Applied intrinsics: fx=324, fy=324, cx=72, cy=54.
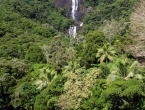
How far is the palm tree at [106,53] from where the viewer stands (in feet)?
140

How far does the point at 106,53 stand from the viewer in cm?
4281

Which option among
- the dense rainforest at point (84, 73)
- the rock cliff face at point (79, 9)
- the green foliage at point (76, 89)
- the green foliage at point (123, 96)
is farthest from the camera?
the rock cliff face at point (79, 9)

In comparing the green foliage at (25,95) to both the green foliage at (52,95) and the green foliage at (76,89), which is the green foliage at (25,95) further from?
the green foliage at (76,89)

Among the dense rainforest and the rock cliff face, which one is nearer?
the dense rainforest

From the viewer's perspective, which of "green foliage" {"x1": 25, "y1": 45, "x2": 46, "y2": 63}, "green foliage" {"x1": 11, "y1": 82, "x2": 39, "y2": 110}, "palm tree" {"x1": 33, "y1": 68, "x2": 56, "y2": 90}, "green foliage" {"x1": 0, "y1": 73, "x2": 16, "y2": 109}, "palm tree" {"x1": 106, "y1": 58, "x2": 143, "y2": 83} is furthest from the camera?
"green foliage" {"x1": 25, "y1": 45, "x2": 46, "y2": 63}

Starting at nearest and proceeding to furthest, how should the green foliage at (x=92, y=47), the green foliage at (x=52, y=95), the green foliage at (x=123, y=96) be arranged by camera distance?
1. the green foliage at (x=123, y=96)
2. the green foliage at (x=52, y=95)
3. the green foliage at (x=92, y=47)

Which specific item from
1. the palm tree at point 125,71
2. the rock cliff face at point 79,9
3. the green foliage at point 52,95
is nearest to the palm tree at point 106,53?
the green foliage at point 52,95

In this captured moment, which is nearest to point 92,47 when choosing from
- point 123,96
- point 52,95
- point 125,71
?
point 52,95

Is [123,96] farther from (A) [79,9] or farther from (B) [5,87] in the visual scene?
(A) [79,9]

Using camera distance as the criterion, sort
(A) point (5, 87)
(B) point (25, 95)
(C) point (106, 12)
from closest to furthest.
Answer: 1. (B) point (25, 95)
2. (A) point (5, 87)
3. (C) point (106, 12)

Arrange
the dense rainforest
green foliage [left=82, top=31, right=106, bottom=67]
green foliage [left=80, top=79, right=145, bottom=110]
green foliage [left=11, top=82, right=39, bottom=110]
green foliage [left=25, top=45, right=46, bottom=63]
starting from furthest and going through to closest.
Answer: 1. green foliage [left=25, top=45, right=46, bottom=63]
2. green foliage [left=82, top=31, right=106, bottom=67]
3. green foliage [left=11, top=82, right=39, bottom=110]
4. the dense rainforest
5. green foliage [left=80, top=79, right=145, bottom=110]

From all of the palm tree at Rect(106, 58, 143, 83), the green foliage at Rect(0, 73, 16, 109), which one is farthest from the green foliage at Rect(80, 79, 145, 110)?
the green foliage at Rect(0, 73, 16, 109)

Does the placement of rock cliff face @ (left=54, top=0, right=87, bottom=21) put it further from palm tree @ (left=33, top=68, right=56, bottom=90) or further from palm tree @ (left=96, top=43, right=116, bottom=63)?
palm tree @ (left=33, top=68, right=56, bottom=90)

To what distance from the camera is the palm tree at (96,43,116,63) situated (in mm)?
42791
